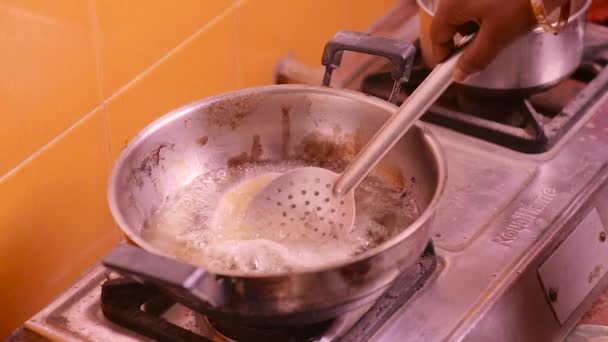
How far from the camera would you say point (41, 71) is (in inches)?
31.4

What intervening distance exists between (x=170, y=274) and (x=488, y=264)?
0.34 meters

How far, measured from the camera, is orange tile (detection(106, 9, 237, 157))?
0.91 metres

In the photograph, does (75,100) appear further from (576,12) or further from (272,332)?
(576,12)

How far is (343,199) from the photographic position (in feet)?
2.48

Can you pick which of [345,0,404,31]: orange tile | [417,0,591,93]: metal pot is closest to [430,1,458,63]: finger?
[417,0,591,93]: metal pot

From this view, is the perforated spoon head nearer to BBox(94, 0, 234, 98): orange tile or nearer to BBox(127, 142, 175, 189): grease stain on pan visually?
BBox(127, 142, 175, 189): grease stain on pan

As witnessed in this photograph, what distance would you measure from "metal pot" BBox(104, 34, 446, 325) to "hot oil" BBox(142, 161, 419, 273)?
12mm

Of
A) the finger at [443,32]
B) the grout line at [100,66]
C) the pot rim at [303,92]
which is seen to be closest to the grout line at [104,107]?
the grout line at [100,66]

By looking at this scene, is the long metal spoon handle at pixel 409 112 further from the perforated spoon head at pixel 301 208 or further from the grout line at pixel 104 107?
the grout line at pixel 104 107

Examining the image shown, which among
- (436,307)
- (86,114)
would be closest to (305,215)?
(436,307)

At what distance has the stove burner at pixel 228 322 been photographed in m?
0.72

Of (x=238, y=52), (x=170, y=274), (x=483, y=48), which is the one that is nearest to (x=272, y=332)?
(x=170, y=274)

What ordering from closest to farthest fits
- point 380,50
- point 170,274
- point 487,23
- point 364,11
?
1. point 170,274
2. point 487,23
3. point 380,50
4. point 364,11

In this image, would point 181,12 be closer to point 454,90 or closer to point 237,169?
point 237,169
